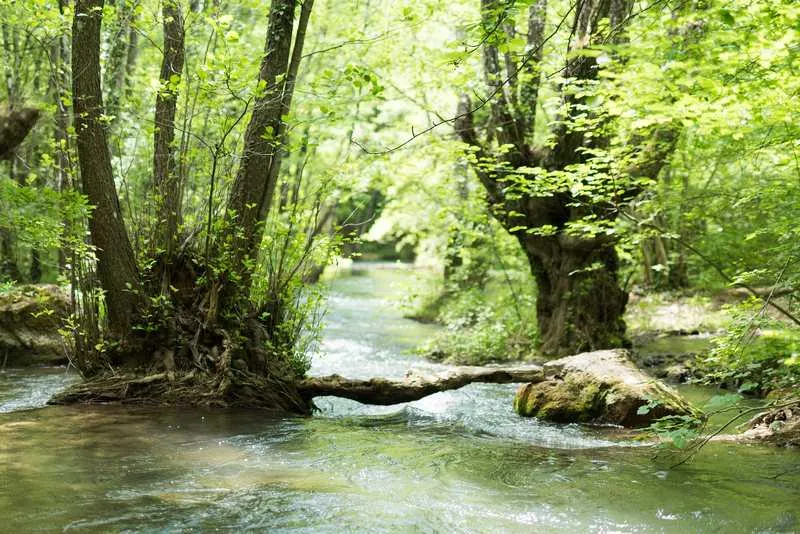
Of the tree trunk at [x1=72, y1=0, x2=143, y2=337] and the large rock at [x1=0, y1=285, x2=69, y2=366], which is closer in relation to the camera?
the tree trunk at [x1=72, y1=0, x2=143, y2=337]

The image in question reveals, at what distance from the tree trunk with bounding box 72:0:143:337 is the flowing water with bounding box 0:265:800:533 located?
1.40 m

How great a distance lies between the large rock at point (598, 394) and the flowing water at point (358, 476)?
34 cm

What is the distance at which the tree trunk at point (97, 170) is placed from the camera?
7.06 metres

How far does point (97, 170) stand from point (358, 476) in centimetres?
442

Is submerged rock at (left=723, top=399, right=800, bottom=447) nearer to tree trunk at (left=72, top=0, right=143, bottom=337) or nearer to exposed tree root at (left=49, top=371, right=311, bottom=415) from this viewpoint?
exposed tree root at (left=49, top=371, right=311, bottom=415)

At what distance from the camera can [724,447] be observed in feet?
20.3

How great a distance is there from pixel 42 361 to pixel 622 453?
9332mm

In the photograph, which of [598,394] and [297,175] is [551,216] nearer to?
[598,394]

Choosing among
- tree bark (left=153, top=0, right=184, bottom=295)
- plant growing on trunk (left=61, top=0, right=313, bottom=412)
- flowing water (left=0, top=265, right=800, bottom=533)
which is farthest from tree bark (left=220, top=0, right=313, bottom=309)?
flowing water (left=0, top=265, right=800, bottom=533)

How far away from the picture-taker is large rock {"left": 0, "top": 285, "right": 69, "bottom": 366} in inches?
428

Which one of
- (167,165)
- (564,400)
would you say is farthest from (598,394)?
(167,165)

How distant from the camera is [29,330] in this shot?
36.8 feet

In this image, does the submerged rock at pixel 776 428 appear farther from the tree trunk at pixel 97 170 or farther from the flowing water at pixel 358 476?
the tree trunk at pixel 97 170

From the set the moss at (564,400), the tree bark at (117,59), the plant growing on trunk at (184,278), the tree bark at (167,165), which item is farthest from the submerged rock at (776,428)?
the tree bark at (117,59)
